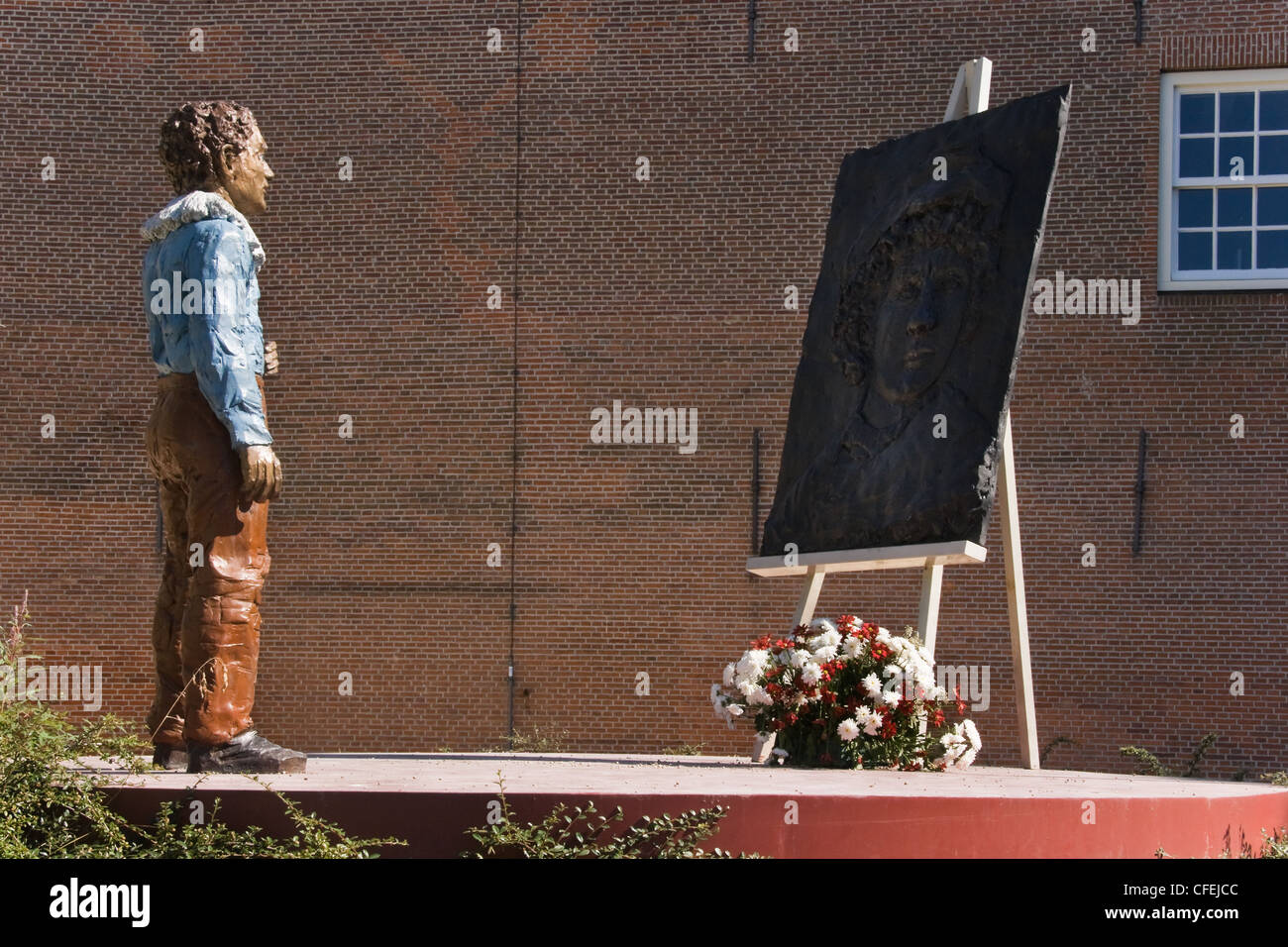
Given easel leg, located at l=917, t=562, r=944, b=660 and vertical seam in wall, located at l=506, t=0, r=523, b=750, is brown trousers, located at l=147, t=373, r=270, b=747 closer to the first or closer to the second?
easel leg, located at l=917, t=562, r=944, b=660

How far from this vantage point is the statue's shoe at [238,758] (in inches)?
226

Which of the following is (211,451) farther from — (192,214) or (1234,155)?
(1234,155)

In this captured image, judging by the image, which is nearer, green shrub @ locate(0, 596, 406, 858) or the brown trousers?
green shrub @ locate(0, 596, 406, 858)

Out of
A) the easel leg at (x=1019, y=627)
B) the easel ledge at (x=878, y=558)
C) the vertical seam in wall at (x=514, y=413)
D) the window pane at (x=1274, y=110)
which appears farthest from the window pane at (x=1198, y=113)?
the easel ledge at (x=878, y=558)

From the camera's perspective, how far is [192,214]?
611 cm

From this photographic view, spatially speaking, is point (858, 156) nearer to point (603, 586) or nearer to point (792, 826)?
point (792, 826)

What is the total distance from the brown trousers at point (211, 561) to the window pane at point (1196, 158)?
10864 millimetres

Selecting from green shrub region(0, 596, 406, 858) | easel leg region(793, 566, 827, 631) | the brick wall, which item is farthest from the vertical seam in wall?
green shrub region(0, 596, 406, 858)

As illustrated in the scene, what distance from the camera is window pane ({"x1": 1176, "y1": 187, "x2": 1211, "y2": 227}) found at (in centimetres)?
1455

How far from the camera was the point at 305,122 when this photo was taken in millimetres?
15242

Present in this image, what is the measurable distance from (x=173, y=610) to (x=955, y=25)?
1074 cm

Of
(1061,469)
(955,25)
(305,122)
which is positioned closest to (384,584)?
(305,122)

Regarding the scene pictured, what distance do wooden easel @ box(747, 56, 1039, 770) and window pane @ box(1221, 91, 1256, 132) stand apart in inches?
270

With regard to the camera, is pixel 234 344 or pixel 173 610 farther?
pixel 173 610
